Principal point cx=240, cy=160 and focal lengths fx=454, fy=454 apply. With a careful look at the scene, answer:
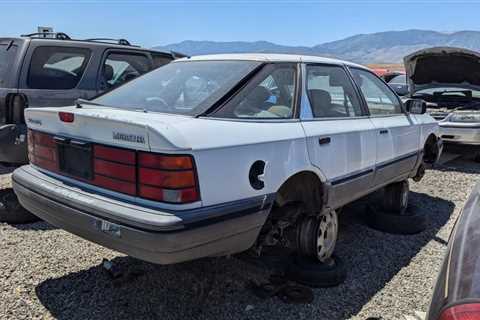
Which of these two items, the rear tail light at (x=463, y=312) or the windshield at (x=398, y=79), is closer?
the rear tail light at (x=463, y=312)

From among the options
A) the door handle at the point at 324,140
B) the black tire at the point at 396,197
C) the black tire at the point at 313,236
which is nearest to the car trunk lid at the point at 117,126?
the door handle at the point at 324,140

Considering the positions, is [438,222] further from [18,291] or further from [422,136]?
[18,291]

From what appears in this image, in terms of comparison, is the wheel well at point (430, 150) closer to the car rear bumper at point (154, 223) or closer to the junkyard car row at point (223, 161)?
the junkyard car row at point (223, 161)

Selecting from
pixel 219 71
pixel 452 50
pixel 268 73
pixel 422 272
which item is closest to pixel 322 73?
pixel 268 73

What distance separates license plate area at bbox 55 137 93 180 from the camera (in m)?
2.88

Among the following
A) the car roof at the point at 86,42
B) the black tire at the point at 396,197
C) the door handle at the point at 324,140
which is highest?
the car roof at the point at 86,42

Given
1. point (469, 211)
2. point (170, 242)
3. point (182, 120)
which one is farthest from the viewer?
point (182, 120)

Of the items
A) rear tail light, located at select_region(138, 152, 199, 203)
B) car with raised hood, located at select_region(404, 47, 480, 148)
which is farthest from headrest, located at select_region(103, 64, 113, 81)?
car with raised hood, located at select_region(404, 47, 480, 148)

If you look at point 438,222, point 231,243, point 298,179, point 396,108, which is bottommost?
point 438,222

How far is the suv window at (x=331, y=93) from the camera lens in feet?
11.6

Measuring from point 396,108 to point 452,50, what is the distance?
4.11 metres

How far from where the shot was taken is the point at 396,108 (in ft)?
16.2

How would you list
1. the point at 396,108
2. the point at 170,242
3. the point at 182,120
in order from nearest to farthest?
the point at 170,242
the point at 182,120
the point at 396,108

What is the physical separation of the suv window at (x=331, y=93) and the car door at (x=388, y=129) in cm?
22
